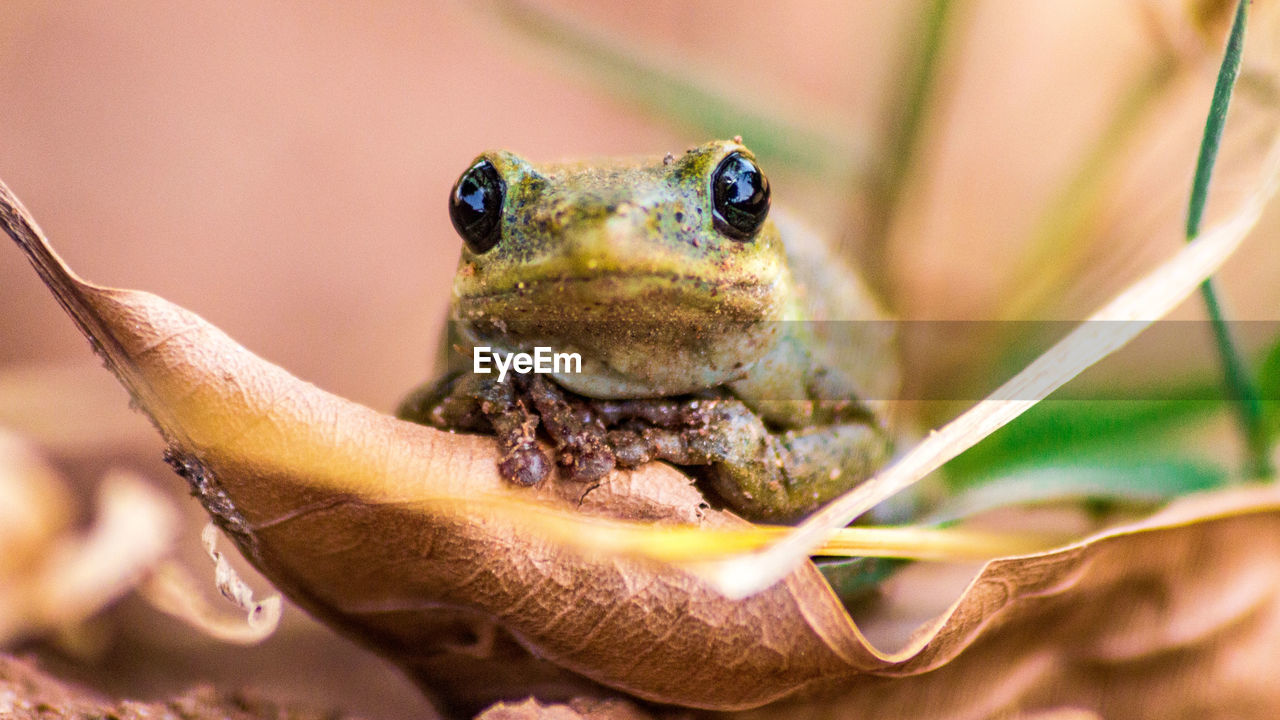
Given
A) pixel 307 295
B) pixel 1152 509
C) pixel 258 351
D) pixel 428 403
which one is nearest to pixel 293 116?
pixel 307 295

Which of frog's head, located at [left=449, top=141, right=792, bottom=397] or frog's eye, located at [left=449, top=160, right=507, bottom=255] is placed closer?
frog's head, located at [left=449, top=141, right=792, bottom=397]

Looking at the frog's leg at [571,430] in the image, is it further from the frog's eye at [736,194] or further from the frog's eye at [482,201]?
the frog's eye at [736,194]

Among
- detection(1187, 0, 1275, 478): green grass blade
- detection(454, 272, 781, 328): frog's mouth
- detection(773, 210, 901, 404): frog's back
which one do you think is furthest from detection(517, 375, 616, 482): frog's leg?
detection(1187, 0, 1275, 478): green grass blade

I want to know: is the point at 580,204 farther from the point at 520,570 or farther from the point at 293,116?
the point at 293,116

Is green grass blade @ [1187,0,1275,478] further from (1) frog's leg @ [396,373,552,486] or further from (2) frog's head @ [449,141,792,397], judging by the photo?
(1) frog's leg @ [396,373,552,486]

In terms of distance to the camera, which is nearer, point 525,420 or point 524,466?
point 524,466

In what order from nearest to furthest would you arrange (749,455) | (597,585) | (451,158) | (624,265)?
(597,585)
(624,265)
(749,455)
(451,158)

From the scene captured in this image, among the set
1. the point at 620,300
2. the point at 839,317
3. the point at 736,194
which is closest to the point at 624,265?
the point at 620,300

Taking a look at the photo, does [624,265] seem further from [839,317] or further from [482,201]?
[839,317]
